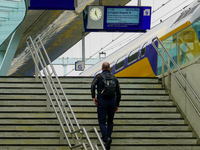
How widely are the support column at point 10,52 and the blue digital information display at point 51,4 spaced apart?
92.3 inches

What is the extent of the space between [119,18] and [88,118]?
7.00 m

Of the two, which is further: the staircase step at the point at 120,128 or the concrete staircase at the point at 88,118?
the staircase step at the point at 120,128

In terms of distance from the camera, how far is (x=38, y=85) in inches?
318

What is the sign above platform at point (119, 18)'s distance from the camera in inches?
526

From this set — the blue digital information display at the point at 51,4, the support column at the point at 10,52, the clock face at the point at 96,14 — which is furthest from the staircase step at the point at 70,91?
Answer: the clock face at the point at 96,14

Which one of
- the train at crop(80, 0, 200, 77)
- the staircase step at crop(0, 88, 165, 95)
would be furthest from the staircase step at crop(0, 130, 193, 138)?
the train at crop(80, 0, 200, 77)

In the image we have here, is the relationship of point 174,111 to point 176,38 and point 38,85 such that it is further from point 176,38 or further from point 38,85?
point 38,85

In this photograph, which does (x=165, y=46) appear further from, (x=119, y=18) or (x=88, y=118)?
(x=119, y=18)

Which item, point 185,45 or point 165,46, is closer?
point 185,45

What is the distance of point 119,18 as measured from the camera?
1330cm

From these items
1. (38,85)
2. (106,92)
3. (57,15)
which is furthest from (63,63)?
(106,92)

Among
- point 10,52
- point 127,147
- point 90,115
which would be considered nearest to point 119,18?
point 10,52

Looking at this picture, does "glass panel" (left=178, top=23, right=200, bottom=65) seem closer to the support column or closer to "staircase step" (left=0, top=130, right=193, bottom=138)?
"staircase step" (left=0, top=130, right=193, bottom=138)

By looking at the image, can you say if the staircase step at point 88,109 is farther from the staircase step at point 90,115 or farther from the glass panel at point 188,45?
the glass panel at point 188,45
